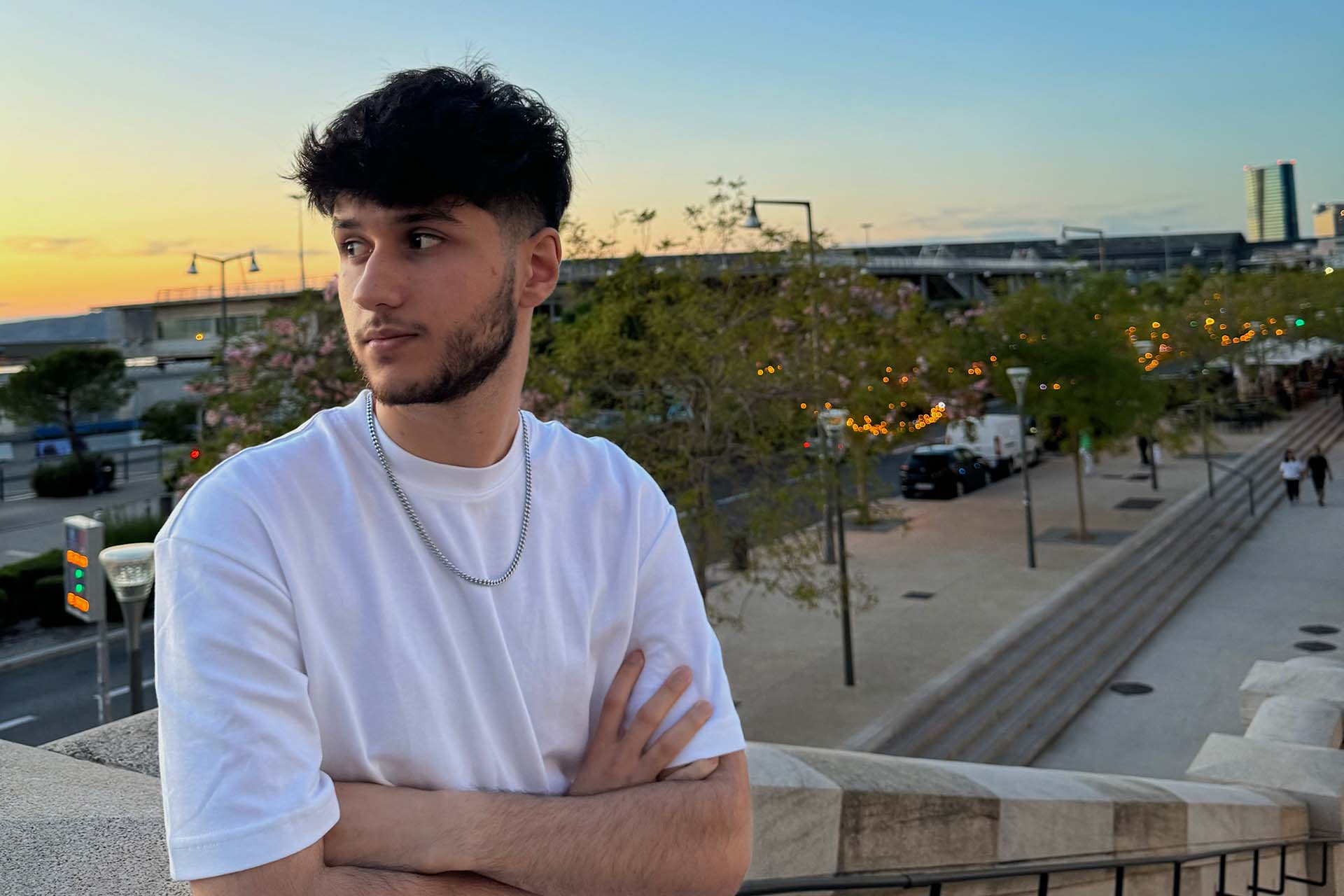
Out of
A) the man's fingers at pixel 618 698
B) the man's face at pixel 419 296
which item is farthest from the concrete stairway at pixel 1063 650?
the man's face at pixel 419 296

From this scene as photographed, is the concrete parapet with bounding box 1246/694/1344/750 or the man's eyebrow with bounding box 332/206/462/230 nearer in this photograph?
the man's eyebrow with bounding box 332/206/462/230

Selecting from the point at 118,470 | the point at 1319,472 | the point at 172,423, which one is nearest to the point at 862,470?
the point at 1319,472

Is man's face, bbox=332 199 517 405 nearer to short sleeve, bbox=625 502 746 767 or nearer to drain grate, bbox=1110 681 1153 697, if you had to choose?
short sleeve, bbox=625 502 746 767

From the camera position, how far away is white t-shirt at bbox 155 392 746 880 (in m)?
1.49

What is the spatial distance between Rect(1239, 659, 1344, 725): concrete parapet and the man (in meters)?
8.93

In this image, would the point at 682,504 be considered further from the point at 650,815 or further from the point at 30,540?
the point at 30,540

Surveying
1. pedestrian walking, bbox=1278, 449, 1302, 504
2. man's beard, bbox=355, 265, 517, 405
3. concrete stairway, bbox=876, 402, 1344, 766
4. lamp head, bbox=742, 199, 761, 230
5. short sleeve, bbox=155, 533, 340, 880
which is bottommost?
concrete stairway, bbox=876, 402, 1344, 766

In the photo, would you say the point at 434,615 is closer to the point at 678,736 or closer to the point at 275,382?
the point at 678,736

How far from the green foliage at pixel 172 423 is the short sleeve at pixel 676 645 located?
42.7m

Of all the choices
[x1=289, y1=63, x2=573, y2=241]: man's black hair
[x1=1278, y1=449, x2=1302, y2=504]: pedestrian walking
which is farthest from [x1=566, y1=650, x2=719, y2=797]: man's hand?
[x1=1278, y1=449, x2=1302, y2=504]: pedestrian walking

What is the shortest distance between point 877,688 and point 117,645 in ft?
42.7

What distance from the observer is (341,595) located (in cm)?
164

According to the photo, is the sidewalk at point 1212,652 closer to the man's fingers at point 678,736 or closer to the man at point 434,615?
the man's fingers at point 678,736

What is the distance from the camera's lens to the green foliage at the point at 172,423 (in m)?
42.1
